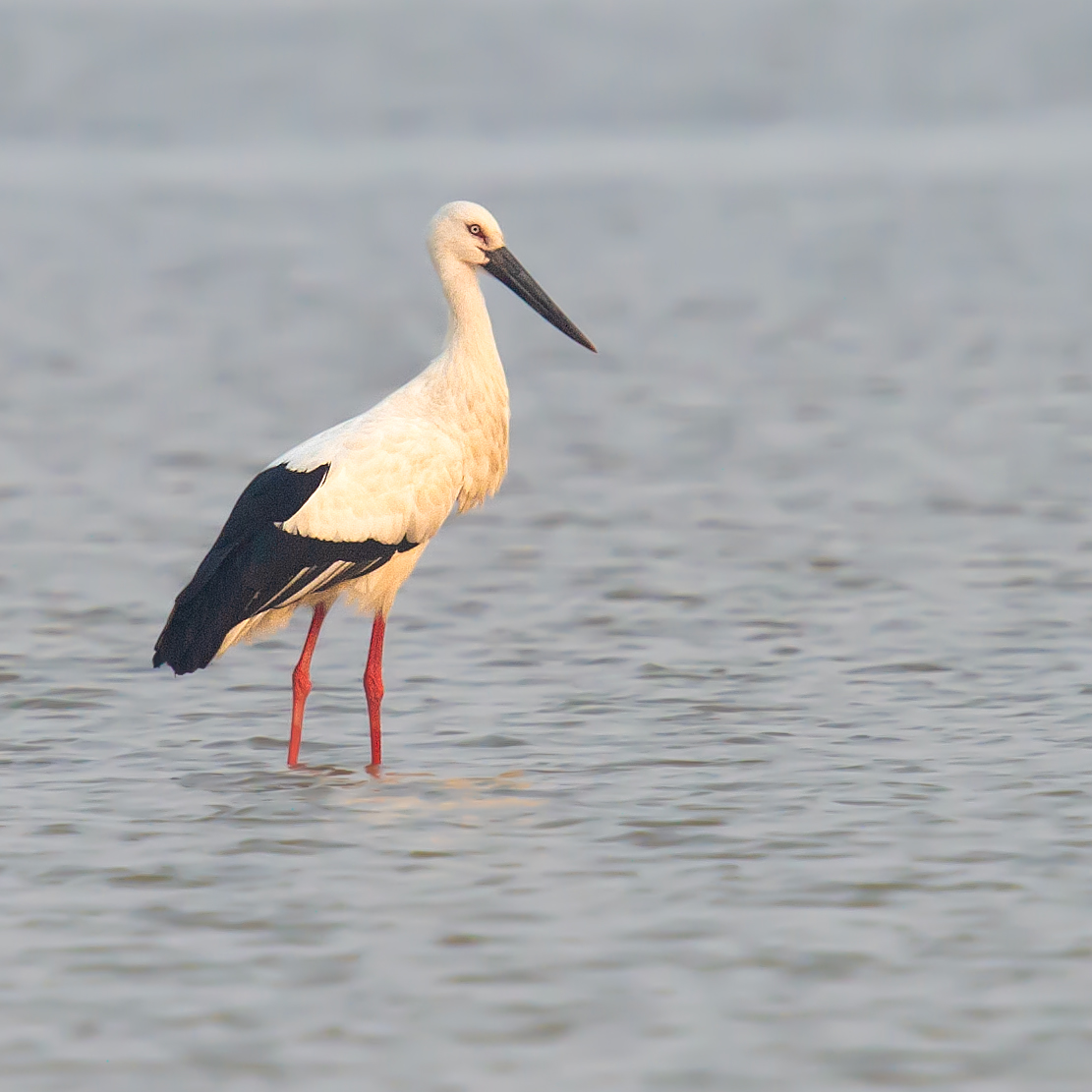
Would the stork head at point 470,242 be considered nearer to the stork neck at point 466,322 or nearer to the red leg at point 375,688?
the stork neck at point 466,322

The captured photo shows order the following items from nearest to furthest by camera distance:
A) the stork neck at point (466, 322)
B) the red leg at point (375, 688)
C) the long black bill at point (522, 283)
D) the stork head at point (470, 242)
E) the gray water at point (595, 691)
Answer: the gray water at point (595, 691)
the red leg at point (375, 688)
the stork neck at point (466, 322)
the stork head at point (470, 242)
the long black bill at point (522, 283)

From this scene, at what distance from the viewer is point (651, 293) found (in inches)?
914

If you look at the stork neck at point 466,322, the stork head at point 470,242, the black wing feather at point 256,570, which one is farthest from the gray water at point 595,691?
the stork head at point 470,242

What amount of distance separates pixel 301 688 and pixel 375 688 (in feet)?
0.89

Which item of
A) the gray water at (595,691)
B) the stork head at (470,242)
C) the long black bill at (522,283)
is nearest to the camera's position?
the gray water at (595,691)

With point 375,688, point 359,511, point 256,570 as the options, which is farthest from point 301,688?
point 359,511

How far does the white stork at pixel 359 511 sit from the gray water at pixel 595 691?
17.8 inches

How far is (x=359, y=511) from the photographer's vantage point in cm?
900

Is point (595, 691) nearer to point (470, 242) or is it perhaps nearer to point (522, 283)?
point (522, 283)

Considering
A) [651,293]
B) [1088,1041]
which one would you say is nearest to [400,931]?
[1088,1041]

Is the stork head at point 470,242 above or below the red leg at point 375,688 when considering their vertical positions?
above

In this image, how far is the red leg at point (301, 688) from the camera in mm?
8781

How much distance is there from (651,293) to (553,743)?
579 inches

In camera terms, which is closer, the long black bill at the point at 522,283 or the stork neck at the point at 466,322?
the stork neck at the point at 466,322
